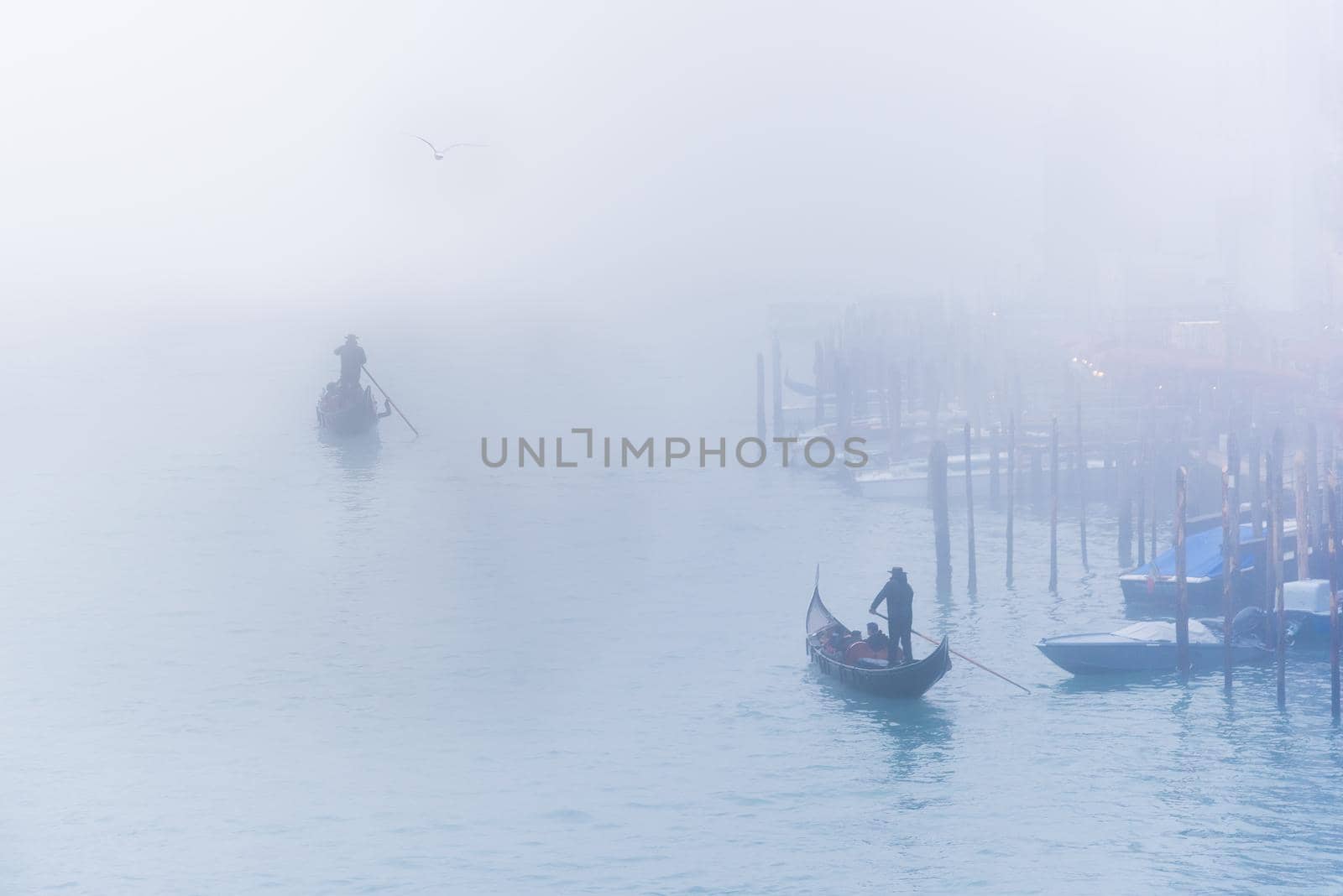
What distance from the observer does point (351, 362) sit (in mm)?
58188

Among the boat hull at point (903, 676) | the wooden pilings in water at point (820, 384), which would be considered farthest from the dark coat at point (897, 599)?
the wooden pilings in water at point (820, 384)

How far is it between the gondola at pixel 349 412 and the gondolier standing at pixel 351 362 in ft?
0.90

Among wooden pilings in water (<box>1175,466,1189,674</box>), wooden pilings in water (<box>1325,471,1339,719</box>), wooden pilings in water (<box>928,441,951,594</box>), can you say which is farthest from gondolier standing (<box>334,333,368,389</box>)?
wooden pilings in water (<box>1325,471,1339,719</box>)

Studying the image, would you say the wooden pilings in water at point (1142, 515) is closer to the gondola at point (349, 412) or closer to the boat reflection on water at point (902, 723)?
the boat reflection on water at point (902, 723)

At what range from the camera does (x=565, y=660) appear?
26328 millimetres

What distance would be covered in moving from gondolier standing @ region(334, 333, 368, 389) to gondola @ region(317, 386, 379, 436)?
0.28 meters

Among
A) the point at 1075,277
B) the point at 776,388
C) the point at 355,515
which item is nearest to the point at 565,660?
the point at 355,515

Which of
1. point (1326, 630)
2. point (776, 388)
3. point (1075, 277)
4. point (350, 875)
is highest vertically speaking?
point (1075, 277)

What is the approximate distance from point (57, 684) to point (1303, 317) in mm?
64175

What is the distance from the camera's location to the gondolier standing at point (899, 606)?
20703 millimetres

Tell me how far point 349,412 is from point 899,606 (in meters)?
40.3

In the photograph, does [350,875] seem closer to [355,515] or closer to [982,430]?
[355,515]

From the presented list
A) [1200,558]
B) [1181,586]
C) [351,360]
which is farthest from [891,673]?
[351,360]

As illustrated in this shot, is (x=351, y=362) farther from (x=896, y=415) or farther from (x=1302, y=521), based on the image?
A: (x=1302, y=521)
